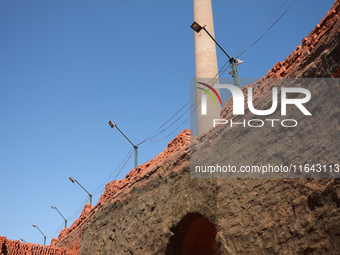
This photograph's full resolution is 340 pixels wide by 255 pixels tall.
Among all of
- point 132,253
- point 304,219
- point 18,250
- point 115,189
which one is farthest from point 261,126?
point 18,250

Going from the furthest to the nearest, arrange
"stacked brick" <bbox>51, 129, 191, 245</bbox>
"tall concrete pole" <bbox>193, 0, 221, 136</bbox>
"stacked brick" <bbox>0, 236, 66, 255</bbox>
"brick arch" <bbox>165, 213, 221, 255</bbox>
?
"tall concrete pole" <bbox>193, 0, 221, 136</bbox>, "stacked brick" <bbox>0, 236, 66, 255</bbox>, "stacked brick" <bbox>51, 129, 191, 245</bbox>, "brick arch" <bbox>165, 213, 221, 255</bbox>

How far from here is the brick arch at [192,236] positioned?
Answer: 793cm

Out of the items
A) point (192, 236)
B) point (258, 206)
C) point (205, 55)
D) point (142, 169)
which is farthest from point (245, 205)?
point (205, 55)

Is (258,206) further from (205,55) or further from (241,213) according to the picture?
(205,55)

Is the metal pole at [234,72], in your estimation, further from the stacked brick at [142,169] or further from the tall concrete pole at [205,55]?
the tall concrete pole at [205,55]

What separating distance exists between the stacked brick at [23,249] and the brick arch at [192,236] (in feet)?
28.6

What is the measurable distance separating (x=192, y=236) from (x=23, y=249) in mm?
9537

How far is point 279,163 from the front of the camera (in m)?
5.95

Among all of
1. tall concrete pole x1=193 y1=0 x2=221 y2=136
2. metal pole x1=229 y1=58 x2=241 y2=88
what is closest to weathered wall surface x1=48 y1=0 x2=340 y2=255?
metal pole x1=229 y1=58 x2=241 y2=88

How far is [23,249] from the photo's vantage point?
14.3m

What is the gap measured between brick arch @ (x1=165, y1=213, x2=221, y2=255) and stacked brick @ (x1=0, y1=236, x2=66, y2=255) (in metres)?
8.73

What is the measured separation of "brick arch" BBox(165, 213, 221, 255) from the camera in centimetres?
793

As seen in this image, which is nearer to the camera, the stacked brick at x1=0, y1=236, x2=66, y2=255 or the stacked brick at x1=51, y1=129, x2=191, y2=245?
the stacked brick at x1=51, y1=129, x2=191, y2=245

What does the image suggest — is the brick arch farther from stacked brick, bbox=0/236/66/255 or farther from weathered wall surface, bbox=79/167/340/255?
stacked brick, bbox=0/236/66/255
